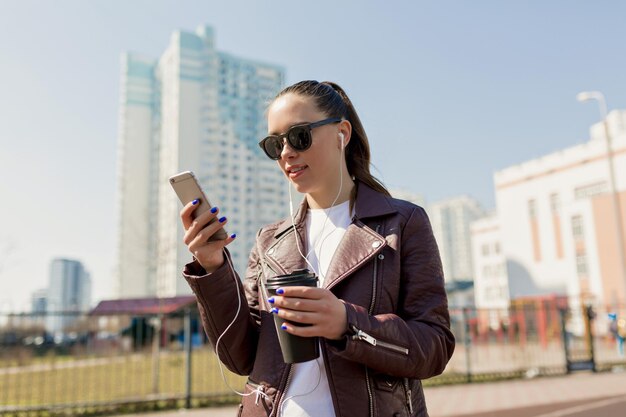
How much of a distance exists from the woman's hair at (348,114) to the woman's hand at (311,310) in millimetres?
597

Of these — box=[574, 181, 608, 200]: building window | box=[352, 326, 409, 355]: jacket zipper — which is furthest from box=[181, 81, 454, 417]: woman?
box=[574, 181, 608, 200]: building window

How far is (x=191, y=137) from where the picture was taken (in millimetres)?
83188

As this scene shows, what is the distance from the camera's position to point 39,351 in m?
9.34

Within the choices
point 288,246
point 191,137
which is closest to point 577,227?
point 288,246

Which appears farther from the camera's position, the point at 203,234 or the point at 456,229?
the point at 456,229

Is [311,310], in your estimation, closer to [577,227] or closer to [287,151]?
[287,151]

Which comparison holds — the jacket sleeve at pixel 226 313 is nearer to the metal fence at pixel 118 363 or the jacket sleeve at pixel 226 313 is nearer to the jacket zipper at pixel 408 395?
the jacket zipper at pixel 408 395

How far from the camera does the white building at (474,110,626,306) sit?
37.4 meters

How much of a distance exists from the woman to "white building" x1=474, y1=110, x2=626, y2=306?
38.9 metres

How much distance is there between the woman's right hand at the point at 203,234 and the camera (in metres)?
1.47

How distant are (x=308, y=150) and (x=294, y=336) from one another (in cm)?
62

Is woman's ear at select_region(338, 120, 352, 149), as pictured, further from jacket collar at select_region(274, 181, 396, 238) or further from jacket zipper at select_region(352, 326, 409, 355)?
jacket zipper at select_region(352, 326, 409, 355)

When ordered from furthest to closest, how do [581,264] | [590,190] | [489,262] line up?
1. [489,262]
2. [590,190]
3. [581,264]

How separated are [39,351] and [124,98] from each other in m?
94.4
